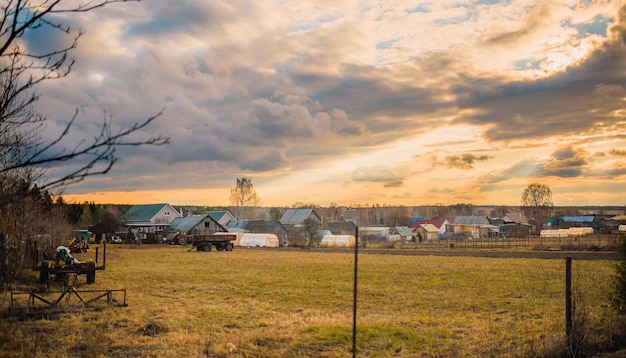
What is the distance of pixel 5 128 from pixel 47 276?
40.9 ft

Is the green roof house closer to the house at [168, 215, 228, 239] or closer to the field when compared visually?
the house at [168, 215, 228, 239]

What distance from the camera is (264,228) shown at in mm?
72062

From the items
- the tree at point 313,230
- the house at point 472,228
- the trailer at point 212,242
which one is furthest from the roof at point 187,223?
the house at point 472,228

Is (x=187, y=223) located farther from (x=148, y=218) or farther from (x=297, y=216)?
(x=297, y=216)

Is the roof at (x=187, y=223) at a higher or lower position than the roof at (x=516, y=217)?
lower

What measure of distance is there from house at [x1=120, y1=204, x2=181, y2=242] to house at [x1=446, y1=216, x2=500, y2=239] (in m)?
49.5

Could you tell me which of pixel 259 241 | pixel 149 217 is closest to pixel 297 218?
pixel 259 241

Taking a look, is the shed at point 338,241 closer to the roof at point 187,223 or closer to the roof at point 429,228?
the roof at point 187,223

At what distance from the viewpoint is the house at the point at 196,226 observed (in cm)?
6721

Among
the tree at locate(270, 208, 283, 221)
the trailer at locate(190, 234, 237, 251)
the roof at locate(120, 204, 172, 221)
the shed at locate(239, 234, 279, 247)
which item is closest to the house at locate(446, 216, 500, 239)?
the shed at locate(239, 234, 279, 247)

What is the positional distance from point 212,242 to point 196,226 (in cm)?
2017

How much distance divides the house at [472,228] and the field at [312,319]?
64.1 meters

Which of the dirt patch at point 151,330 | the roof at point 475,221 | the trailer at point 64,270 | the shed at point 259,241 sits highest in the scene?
the roof at point 475,221

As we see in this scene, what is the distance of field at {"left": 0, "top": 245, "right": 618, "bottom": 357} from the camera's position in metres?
9.30
